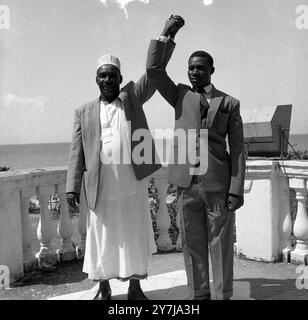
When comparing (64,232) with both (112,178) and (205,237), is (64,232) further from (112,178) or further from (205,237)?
(205,237)

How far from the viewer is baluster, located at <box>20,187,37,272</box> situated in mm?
4801

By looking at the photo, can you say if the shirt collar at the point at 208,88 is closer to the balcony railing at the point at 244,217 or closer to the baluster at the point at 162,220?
the balcony railing at the point at 244,217

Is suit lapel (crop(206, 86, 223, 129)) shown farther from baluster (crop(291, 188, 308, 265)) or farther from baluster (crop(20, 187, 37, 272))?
baluster (crop(20, 187, 37, 272))

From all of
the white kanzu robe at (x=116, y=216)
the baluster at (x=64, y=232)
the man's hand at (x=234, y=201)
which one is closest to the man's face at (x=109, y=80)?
the white kanzu robe at (x=116, y=216)

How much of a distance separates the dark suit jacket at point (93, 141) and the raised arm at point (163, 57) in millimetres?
147

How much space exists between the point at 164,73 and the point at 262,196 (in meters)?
2.26

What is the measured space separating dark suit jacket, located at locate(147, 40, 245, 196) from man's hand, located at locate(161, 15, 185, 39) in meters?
0.14

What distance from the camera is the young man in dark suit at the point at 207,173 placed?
3150mm

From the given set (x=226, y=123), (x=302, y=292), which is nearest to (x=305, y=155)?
(x=302, y=292)

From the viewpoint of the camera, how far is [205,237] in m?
3.27

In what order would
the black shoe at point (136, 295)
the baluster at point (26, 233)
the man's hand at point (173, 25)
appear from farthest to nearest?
1. the baluster at point (26, 233)
2. the black shoe at point (136, 295)
3. the man's hand at point (173, 25)

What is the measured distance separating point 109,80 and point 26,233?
2.40 meters

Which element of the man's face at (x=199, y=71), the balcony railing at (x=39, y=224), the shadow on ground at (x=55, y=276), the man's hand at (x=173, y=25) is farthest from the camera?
the shadow on ground at (x=55, y=276)

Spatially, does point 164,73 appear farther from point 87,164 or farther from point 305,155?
point 305,155
